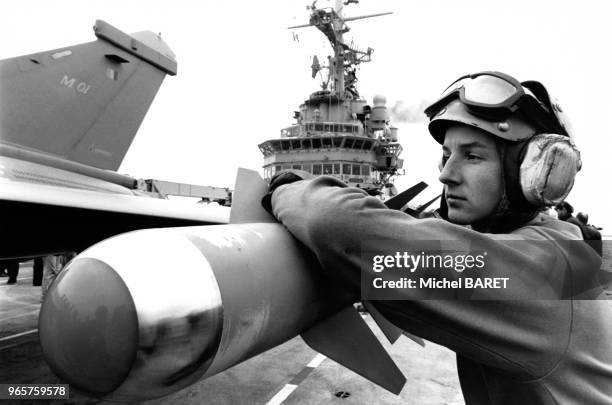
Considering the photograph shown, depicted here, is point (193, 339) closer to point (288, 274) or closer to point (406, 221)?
point (288, 274)

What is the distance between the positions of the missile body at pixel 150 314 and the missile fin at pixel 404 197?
3.71ft

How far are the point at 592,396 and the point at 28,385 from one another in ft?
17.0

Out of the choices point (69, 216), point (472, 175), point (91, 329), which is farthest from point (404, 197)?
point (69, 216)

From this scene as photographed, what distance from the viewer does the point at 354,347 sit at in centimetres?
145

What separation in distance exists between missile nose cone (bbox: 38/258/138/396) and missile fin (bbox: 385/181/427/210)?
4.60ft

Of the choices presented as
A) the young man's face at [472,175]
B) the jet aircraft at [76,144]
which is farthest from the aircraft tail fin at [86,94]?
the young man's face at [472,175]

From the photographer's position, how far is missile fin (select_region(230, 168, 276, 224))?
4.57 feet

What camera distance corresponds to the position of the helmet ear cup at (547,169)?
1163 millimetres

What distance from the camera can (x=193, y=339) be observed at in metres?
0.83

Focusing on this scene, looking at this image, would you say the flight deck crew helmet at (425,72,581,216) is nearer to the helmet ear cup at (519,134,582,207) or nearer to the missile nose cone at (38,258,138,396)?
the helmet ear cup at (519,134,582,207)

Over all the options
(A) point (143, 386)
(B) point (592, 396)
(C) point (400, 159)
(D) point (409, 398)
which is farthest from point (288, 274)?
(C) point (400, 159)

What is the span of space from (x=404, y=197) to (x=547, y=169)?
0.94 metres

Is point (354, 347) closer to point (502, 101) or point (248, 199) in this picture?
point (248, 199)

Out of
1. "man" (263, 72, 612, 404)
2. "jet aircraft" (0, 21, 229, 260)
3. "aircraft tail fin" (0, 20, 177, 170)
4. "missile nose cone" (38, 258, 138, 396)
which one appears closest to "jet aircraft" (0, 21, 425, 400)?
"missile nose cone" (38, 258, 138, 396)
